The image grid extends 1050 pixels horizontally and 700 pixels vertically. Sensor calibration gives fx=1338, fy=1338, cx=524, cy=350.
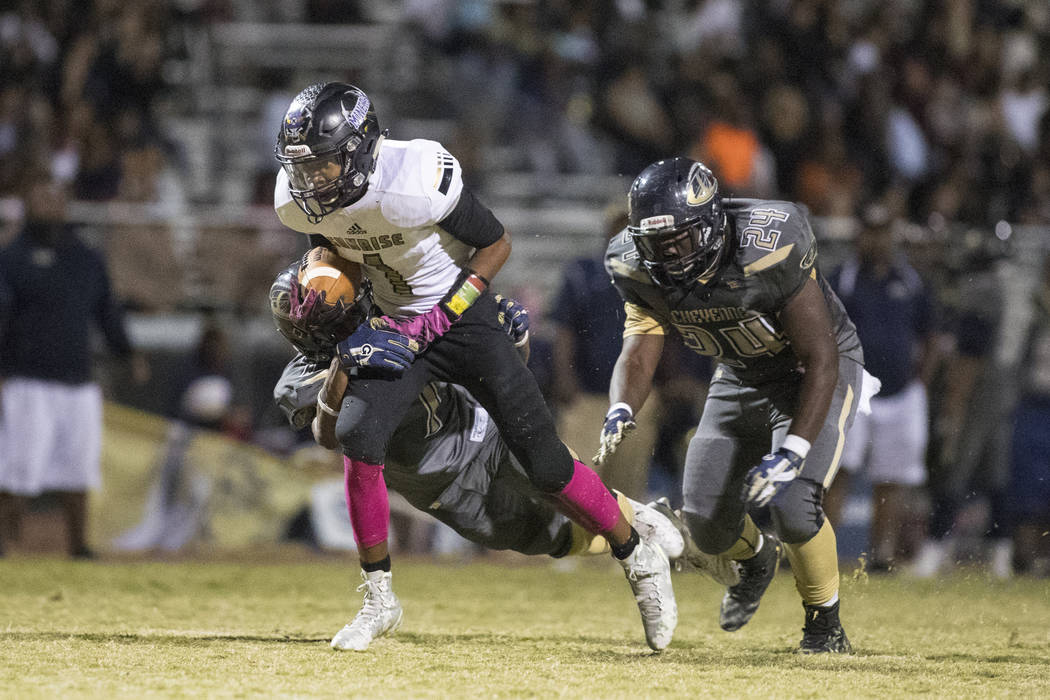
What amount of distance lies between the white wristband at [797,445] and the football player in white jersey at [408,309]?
760mm

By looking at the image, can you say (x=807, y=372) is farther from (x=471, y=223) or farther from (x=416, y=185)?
(x=416, y=185)

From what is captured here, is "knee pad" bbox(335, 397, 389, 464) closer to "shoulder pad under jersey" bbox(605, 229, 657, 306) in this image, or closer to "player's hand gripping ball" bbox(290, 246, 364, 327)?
"player's hand gripping ball" bbox(290, 246, 364, 327)

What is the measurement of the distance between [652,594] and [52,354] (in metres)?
5.05

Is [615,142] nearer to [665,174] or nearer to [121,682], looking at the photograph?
[665,174]

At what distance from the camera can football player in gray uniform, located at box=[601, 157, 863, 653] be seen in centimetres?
516

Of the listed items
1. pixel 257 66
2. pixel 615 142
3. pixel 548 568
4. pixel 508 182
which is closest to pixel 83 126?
pixel 257 66

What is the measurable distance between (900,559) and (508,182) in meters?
5.18

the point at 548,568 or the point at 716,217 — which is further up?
the point at 716,217

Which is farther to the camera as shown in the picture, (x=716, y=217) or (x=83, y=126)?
(x=83, y=126)

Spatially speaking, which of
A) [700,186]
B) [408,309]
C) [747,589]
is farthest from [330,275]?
[747,589]

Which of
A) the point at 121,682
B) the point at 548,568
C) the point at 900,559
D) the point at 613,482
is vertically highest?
the point at 121,682

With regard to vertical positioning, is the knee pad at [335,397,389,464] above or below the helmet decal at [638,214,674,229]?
below

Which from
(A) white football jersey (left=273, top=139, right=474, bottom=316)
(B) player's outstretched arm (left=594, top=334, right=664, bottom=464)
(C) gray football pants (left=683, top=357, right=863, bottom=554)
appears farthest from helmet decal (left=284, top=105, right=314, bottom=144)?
(C) gray football pants (left=683, top=357, right=863, bottom=554)

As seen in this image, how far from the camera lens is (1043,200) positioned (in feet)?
35.4
